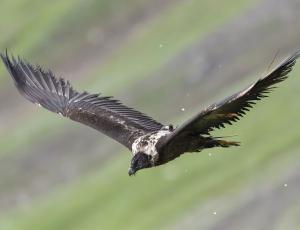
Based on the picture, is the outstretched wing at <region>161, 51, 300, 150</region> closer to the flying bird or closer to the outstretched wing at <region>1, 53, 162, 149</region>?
the flying bird

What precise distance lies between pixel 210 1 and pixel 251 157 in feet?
56.1

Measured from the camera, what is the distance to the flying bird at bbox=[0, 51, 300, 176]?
68.4 ft

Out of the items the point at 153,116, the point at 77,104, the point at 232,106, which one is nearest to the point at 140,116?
the point at 77,104

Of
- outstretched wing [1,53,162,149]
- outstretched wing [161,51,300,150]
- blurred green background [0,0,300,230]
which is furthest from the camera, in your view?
blurred green background [0,0,300,230]

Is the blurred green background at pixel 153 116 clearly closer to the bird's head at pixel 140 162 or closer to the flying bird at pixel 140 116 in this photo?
the flying bird at pixel 140 116

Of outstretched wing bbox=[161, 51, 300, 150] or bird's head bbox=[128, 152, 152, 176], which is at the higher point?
bird's head bbox=[128, 152, 152, 176]

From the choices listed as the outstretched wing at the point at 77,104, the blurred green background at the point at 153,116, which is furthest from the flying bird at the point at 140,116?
the blurred green background at the point at 153,116

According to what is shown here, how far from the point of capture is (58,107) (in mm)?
27031

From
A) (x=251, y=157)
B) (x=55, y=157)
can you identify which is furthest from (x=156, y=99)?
(x=251, y=157)

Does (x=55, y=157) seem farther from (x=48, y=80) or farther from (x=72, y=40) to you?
(x=48, y=80)

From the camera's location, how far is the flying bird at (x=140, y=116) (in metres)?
20.9

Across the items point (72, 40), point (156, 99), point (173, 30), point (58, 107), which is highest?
point (72, 40)

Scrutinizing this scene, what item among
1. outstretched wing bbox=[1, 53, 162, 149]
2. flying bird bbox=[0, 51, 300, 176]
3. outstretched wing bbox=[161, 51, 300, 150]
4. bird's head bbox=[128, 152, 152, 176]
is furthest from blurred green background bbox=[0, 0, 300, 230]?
outstretched wing bbox=[161, 51, 300, 150]

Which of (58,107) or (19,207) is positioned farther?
(19,207)
